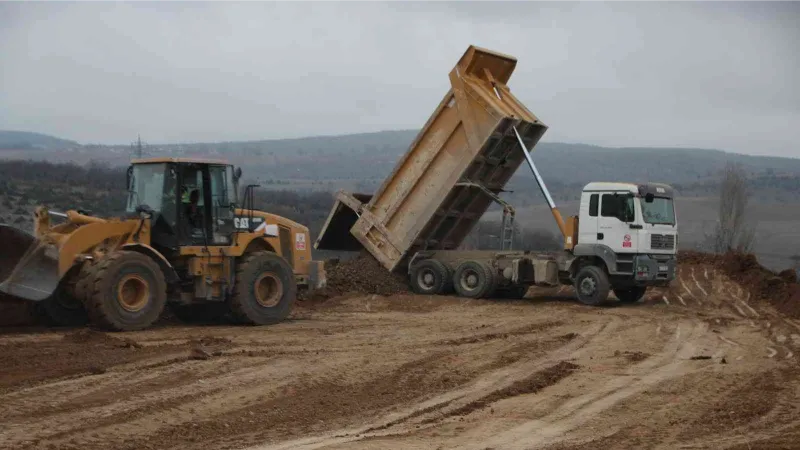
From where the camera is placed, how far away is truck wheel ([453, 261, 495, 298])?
64.2 ft

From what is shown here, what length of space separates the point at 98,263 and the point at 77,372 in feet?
10.7

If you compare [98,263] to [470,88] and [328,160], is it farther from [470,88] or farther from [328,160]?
[328,160]

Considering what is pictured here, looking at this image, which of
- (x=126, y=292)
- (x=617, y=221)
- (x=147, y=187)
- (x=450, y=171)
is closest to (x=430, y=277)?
(x=450, y=171)

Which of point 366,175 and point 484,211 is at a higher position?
point 366,175

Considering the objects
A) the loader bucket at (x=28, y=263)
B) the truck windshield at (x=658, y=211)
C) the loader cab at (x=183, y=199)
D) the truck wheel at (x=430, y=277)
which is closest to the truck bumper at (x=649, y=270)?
the truck windshield at (x=658, y=211)

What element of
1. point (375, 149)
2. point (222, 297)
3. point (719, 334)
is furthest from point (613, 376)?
point (375, 149)

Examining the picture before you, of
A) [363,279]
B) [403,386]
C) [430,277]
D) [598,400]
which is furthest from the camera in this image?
[430,277]

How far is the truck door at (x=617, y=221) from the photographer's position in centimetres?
1834

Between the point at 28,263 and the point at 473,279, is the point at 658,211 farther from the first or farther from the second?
the point at 28,263

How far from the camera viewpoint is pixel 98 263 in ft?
42.1

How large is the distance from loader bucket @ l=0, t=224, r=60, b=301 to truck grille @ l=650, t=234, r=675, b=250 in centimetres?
1063

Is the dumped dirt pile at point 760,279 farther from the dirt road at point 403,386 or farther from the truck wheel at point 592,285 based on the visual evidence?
the dirt road at point 403,386

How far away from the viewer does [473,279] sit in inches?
782

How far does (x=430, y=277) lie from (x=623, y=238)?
13.0 ft
